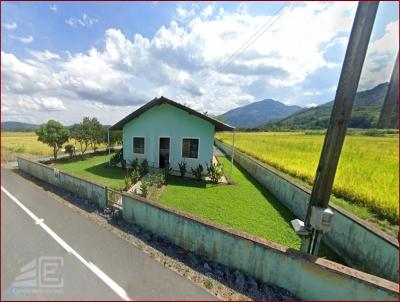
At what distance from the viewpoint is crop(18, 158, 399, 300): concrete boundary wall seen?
3.36 m

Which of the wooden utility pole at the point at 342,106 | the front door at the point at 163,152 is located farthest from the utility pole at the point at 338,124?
the front door at the point at 163,152

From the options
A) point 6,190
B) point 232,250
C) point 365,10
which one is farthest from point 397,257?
point 6,190

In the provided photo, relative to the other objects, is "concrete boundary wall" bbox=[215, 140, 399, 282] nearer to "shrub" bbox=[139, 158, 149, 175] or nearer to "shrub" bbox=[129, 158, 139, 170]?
"shrub" bbox=[139, 158, 149, 175]

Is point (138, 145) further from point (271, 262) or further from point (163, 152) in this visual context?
point (271, 262)

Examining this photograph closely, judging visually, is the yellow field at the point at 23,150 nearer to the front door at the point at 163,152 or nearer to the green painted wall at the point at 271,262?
the front door at the point at 163,152

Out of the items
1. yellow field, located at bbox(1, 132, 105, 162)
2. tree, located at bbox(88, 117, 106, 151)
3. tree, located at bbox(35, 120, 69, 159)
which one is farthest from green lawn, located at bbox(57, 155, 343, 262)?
yellow field, located at bbox(1, 132, 105, 162)

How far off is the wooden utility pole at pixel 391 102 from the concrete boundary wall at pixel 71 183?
8.00 metres

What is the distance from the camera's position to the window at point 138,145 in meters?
14.5

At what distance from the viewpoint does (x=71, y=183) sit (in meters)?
9.20

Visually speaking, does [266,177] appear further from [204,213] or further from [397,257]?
[397,257]

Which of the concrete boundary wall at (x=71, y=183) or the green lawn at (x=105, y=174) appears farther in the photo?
the green lawn at (x=105, y=174)

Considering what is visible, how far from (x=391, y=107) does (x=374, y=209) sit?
7137 millimetres

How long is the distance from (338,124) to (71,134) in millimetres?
20391

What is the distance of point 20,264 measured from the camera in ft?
14.6
